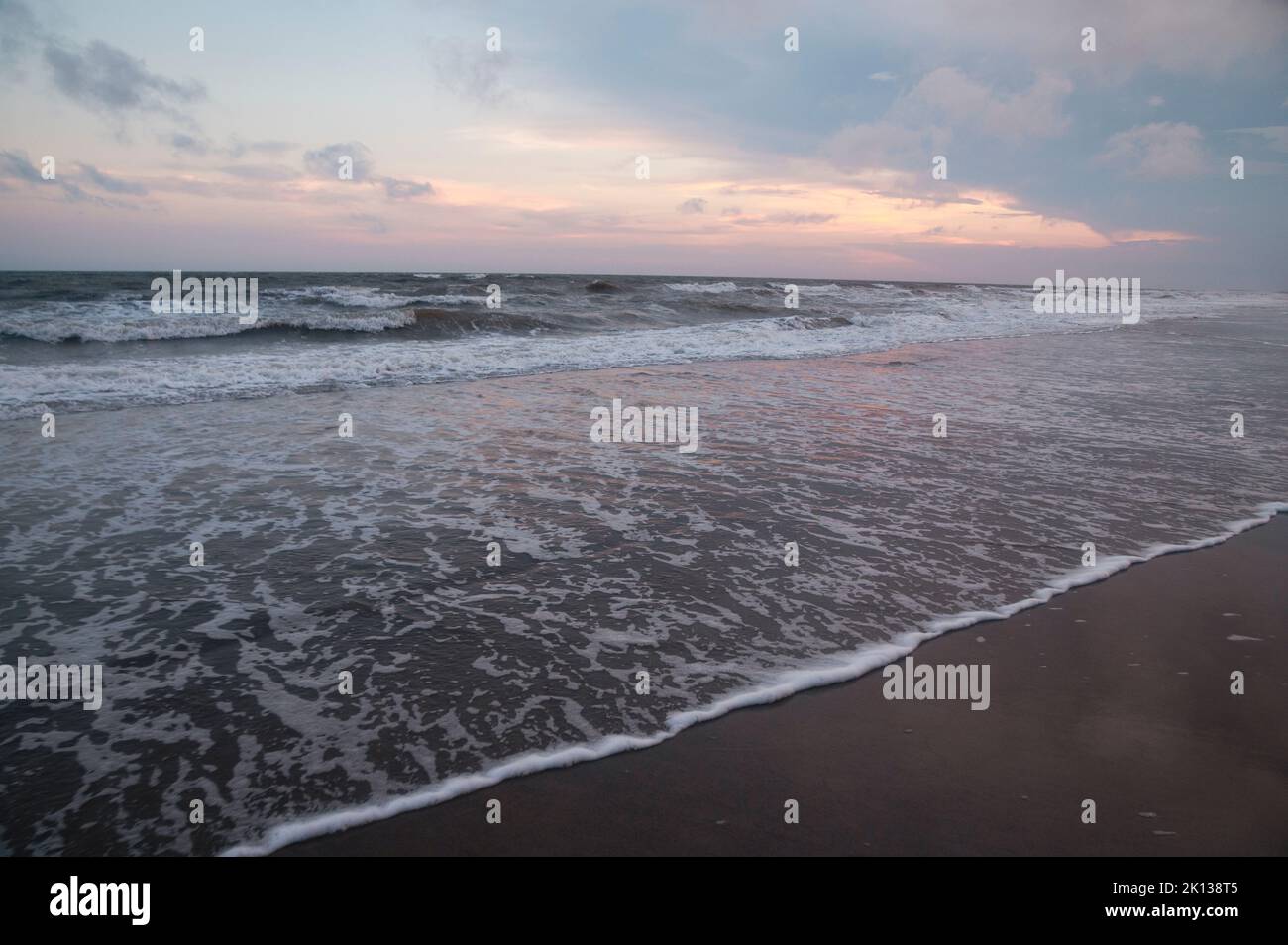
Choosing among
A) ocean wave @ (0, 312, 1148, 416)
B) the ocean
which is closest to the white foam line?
the ocean

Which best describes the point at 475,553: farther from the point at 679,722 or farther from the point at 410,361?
the point at 410,361

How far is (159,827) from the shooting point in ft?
8.29

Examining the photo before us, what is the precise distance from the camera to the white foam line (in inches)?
101

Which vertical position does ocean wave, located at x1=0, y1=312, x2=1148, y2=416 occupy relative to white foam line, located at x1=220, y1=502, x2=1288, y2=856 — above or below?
above

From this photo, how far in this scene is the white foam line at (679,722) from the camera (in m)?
2.55

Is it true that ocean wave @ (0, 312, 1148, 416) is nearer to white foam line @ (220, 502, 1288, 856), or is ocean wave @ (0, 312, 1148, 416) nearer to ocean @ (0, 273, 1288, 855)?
ocean @ (0, 273, 1288, 855)

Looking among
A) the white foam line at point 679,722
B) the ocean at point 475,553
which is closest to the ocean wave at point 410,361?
the ocean at point 475,553

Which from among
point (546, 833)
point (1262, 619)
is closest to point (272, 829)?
point (546, 833)

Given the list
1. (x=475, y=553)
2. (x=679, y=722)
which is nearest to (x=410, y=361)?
(x=475, y=553)

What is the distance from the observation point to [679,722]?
317 centimetres

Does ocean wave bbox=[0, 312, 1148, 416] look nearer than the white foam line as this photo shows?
No

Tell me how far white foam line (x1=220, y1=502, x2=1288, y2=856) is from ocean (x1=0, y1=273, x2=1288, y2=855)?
0.05 feet

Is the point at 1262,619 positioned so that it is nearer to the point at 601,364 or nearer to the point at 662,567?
the point at 662,567
